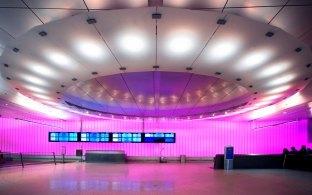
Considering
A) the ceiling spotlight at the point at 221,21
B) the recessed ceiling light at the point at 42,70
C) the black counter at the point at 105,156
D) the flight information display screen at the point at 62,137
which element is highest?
the ceiling spotlight at the point at 221,21

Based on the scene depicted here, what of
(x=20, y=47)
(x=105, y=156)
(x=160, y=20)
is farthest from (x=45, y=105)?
(x=160, y=20)

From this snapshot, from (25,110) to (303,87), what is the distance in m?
16.7

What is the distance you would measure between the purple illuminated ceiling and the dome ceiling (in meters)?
0.05

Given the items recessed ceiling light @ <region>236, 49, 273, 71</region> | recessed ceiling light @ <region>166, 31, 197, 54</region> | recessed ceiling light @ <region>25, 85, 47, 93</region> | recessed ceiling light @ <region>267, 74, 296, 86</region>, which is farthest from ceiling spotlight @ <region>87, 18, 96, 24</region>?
recessed ceiling light @ <region>25, 85, 47, 93</region>

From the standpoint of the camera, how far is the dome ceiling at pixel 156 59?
267 inches

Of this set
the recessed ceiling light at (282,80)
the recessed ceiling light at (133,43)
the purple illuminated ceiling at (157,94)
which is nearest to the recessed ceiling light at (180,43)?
the recessed ceiling light at (133,43)

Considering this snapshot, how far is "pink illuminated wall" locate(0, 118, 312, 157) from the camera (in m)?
25.2

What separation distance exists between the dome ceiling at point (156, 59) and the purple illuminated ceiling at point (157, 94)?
50 millimetres

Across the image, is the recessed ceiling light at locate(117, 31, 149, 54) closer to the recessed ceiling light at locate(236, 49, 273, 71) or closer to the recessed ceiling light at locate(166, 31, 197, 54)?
the recessed ceiling light at locate(166, 31, 197, 54)

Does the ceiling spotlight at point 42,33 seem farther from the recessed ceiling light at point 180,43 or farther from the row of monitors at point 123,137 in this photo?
the row of monitors at point 123,137

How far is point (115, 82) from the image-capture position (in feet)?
42.3

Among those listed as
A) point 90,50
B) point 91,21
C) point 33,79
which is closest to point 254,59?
point 90,50

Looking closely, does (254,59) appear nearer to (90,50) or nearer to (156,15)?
(156,15)

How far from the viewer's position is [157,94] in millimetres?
15656
